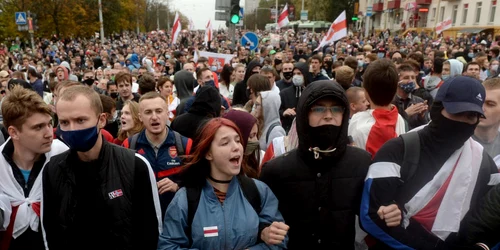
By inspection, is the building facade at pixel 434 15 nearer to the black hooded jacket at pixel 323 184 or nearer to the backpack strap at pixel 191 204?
the black hooded jacket at pixel 323 184

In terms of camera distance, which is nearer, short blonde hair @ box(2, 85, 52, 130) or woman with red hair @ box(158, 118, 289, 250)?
Result: woman with red hair @ box(158, 118, 289, 250)

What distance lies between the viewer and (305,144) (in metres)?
2.50

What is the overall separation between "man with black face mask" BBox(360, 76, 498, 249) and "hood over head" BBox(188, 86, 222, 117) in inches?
96.1

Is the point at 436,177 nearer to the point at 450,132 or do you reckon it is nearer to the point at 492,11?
the point at 450,132

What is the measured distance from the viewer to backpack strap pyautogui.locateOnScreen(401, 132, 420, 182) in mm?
2344

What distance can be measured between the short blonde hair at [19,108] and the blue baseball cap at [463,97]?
2.74m

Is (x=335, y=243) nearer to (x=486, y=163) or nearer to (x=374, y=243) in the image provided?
(x=374, y=243)

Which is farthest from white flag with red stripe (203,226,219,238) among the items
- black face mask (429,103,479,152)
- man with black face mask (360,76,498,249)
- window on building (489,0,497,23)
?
window on building (489,0,497,23)

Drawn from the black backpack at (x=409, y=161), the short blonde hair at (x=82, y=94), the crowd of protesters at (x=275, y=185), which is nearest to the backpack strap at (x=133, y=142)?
the crowd of protesters at (x=275, y=185)

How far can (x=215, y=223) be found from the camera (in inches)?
92.7

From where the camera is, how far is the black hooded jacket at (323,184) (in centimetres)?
248

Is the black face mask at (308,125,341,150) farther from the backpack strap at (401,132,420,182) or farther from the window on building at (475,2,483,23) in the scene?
the window on building at (475,2,483,23)

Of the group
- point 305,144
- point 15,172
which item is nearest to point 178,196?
point 305,144

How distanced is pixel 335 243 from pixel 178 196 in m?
1.03
